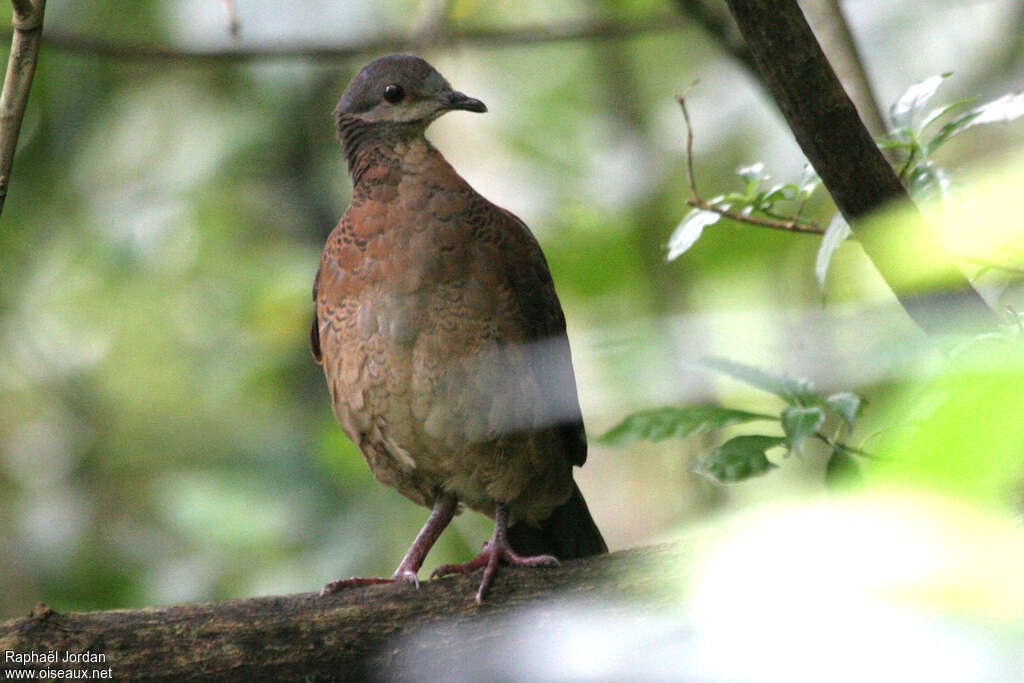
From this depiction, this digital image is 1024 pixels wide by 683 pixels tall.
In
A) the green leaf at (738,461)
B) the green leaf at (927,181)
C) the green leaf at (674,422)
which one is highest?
the green leaf at (927,181)

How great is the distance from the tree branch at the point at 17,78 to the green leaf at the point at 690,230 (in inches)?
53.2

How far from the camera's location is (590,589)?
2754mm

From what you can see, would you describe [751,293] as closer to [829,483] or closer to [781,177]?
[781,177]

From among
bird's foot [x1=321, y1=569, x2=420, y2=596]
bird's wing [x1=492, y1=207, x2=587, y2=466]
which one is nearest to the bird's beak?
bird's wing [x1=492, y1=207, x2=587, y2=466]

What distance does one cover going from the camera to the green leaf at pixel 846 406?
2238 mm

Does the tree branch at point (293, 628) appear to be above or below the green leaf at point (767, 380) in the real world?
below

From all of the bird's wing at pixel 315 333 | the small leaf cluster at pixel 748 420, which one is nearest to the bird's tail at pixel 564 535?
the bird's wing at pixel 315 333

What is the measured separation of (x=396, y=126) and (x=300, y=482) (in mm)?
2429

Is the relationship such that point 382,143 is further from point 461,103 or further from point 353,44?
point 353,44

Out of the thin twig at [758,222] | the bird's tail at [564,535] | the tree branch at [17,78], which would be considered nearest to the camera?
the tree branch at [17,78]

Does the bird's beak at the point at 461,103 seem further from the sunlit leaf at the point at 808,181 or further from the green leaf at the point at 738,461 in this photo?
the green leaf at the point at 738,461

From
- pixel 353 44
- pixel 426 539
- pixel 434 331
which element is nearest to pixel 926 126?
pixel 434 331

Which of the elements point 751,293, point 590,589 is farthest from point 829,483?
point 751,293

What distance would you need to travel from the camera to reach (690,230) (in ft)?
7.90
